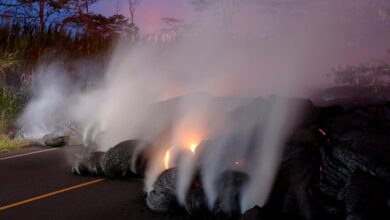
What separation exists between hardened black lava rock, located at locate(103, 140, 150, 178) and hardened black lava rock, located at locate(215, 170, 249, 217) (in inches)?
97.2

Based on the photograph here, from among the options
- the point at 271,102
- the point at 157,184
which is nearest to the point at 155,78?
the point at 271,102

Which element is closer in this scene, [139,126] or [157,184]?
[157,184]

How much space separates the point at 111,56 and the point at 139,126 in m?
9.70

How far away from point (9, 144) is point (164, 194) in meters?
6.81

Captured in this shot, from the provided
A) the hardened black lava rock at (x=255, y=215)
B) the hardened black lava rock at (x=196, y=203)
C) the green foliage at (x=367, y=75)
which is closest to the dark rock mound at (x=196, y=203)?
the hardened black lava rock at (x=196, y=203)

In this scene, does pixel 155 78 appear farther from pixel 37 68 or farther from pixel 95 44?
pixel 95 44

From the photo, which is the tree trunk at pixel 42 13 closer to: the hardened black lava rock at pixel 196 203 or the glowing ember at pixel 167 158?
the glowing ember at pixel 167 158

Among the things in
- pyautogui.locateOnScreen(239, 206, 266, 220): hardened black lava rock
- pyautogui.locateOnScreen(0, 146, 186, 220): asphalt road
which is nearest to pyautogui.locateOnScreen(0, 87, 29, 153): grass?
pyautogui.locateOnScreen(0, 146, 186, 220): asphalt road

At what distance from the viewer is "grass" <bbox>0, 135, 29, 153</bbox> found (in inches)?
435

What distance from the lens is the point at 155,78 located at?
593 inches

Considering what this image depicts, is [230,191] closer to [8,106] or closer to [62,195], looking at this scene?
[62,195]

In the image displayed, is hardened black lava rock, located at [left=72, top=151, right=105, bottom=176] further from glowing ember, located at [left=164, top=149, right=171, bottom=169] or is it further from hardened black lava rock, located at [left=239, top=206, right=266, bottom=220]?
hardened black lava rock, located at [left=239, top=206, right=266, bottom=220]

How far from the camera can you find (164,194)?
6031 mm

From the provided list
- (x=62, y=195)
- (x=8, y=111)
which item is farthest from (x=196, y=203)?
(x=8, y=111)
